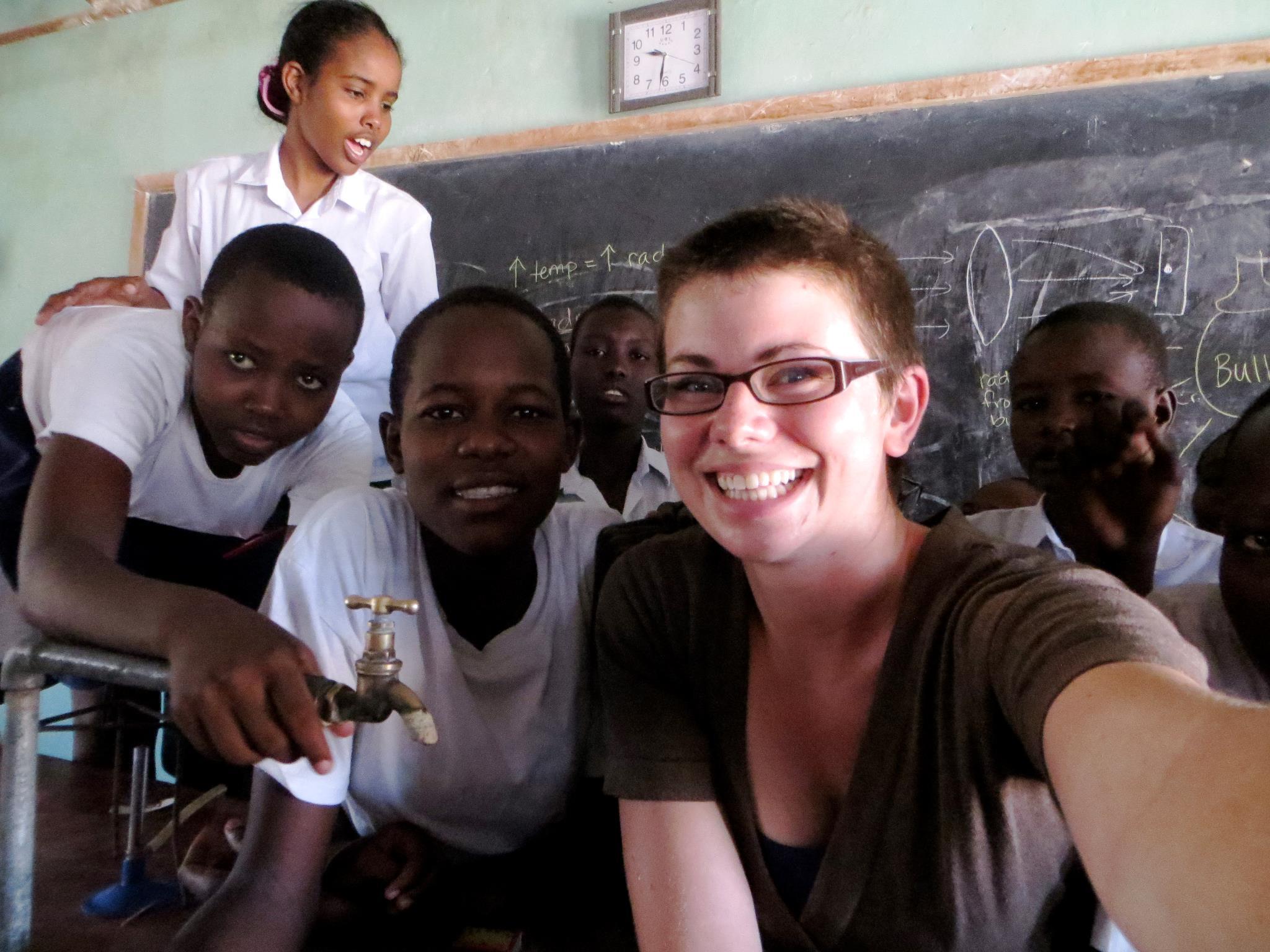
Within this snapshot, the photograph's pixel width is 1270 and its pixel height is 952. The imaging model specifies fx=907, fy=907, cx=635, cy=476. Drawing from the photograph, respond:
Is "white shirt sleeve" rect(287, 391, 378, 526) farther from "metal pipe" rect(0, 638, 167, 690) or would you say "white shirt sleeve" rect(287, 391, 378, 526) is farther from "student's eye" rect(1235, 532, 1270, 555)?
"student's eye" rect(1235, 532, 1270, 555)

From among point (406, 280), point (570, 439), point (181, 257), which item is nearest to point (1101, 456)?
point (570, 439)

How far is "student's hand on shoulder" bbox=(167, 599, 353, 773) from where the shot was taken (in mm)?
669

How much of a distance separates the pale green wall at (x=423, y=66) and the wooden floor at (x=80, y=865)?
189 cm

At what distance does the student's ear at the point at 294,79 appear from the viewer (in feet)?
6.13

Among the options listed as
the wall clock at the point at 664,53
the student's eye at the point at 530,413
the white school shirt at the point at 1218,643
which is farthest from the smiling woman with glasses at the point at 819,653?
the wall clock at the point at 664,53

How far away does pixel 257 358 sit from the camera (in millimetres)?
1301

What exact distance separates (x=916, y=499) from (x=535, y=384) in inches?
46.6

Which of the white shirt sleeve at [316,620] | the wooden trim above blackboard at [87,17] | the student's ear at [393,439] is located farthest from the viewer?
the wooden trim above blackboard at [87,17]

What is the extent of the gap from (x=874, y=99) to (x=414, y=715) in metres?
1.92

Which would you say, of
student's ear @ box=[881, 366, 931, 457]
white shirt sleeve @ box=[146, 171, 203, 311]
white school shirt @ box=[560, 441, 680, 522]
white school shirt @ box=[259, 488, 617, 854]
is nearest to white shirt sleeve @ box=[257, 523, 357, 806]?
white school shirt @ box=[259, 488, 617, 854]

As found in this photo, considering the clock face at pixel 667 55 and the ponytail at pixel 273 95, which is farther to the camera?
the clock face at pixel 667 55

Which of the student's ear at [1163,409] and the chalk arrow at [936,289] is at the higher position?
the chalk arrow at [936,289]

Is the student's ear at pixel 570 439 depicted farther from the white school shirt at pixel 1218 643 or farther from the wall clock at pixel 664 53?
the wall clock at pixel 664 53

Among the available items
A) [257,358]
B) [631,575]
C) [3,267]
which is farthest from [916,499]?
[3,267]
